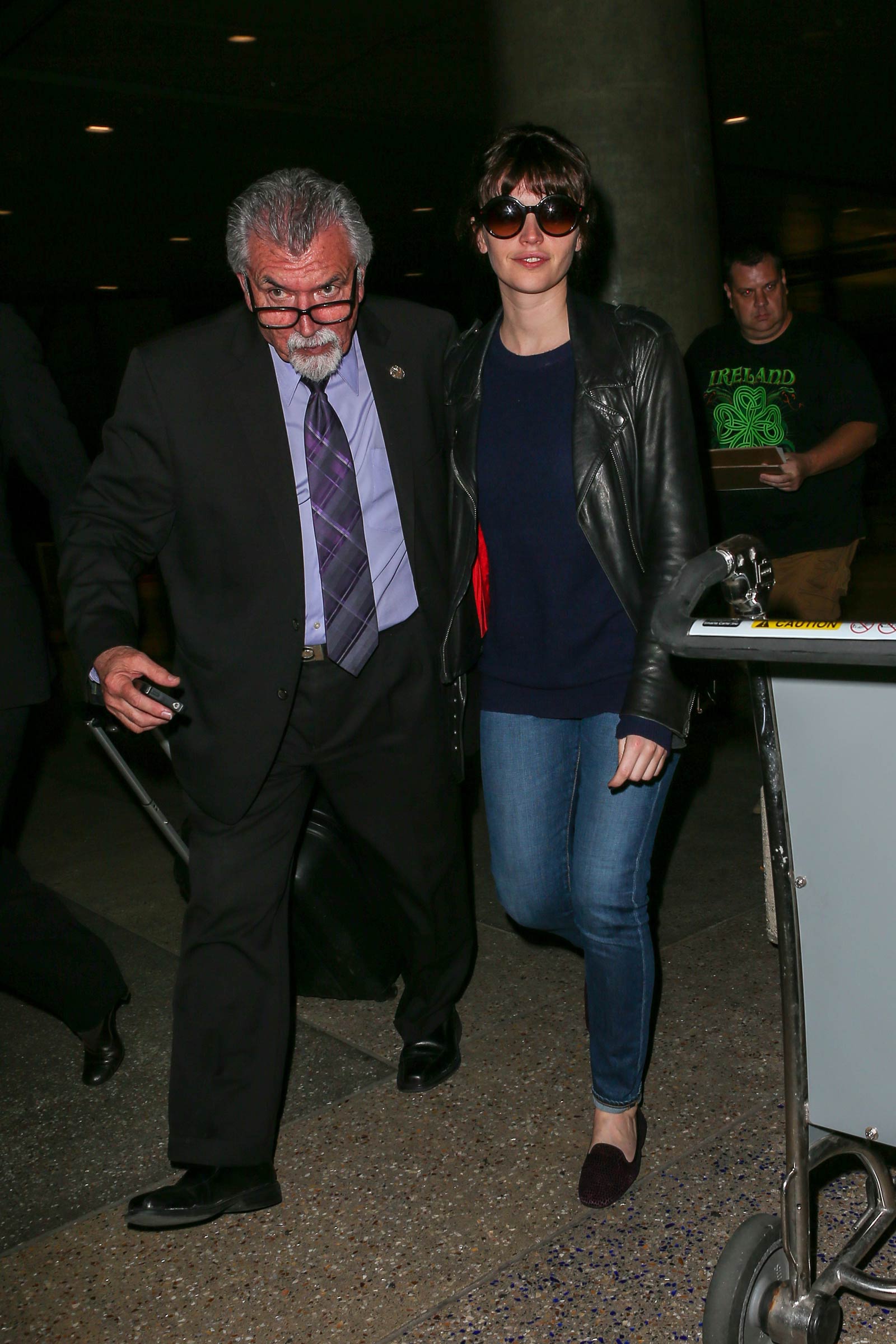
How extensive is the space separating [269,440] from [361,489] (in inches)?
8.9

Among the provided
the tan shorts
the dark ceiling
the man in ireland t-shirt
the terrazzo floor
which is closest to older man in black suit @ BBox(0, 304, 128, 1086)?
the terrazzo floor

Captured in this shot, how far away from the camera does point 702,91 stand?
19.5ft

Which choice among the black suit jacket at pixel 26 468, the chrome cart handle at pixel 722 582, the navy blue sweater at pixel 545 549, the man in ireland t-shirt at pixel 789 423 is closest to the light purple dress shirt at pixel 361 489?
the navy blue sweater at pixel 545 549

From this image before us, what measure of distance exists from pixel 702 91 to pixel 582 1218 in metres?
5.18

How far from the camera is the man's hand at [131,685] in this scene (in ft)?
7.66

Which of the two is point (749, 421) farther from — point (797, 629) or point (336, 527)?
point (797, 629)

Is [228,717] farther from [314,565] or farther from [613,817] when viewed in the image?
[613,817]

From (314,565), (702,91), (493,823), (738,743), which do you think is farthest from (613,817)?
(702,91)

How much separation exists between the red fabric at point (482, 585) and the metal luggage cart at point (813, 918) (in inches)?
37.6

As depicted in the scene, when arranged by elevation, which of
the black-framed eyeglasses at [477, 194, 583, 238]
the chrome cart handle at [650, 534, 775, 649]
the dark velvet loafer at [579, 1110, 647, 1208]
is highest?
the black-framed eyeglasses at [477, 194, 583, 238]

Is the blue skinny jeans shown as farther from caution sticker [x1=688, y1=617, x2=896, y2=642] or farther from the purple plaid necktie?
caution sticker [x1=688, y1=617, x2=896, y2=642]

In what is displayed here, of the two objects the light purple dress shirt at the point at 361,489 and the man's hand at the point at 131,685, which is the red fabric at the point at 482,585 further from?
the man's hand at the point at 131,685

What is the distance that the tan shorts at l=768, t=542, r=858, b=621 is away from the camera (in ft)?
15.4

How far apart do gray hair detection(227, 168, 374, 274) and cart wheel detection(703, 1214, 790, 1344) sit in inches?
76.5
